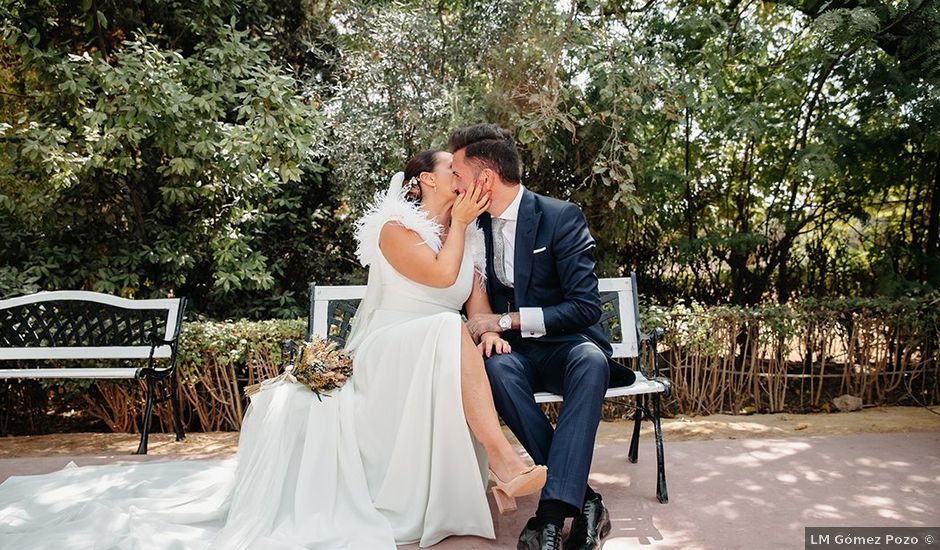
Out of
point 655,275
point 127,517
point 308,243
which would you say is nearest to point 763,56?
point 655,275

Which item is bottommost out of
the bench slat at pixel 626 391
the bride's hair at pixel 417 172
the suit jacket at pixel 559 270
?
the bench slat at pixel 626 391

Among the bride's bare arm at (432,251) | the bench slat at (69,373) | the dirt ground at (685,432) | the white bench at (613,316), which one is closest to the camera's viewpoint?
the bride's bare arm at (432,251)

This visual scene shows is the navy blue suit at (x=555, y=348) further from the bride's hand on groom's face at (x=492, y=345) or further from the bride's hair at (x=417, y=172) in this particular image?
the bride's hair at (x=417, y=172)

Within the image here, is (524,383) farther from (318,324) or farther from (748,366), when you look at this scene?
(748,366)

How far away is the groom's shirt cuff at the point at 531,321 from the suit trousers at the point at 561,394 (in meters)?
0.11

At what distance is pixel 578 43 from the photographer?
20.0 ft

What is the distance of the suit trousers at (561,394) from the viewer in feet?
10.5

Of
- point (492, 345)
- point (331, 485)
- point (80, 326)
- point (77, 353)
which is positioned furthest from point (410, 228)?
point (80, 326)

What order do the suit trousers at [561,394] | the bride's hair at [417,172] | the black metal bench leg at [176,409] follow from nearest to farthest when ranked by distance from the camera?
the suit trousers at [561,394] < the bride's hair at [417,172] < the black metal bench leg at [176,409]

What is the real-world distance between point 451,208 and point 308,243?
407 centimetres

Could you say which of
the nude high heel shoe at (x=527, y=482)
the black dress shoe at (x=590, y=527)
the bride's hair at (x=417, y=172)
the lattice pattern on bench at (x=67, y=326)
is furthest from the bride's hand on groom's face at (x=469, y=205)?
the lattice pattern on bench at (x=67, y=326)

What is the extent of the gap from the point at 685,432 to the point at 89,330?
4.49 m

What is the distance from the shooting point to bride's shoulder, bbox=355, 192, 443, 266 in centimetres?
396

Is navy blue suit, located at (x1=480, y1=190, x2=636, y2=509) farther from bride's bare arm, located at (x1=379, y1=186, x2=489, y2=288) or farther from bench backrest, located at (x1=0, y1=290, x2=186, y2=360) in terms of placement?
bench backrest, located at (x1=0, y1=290, x2=186, y2=360)
